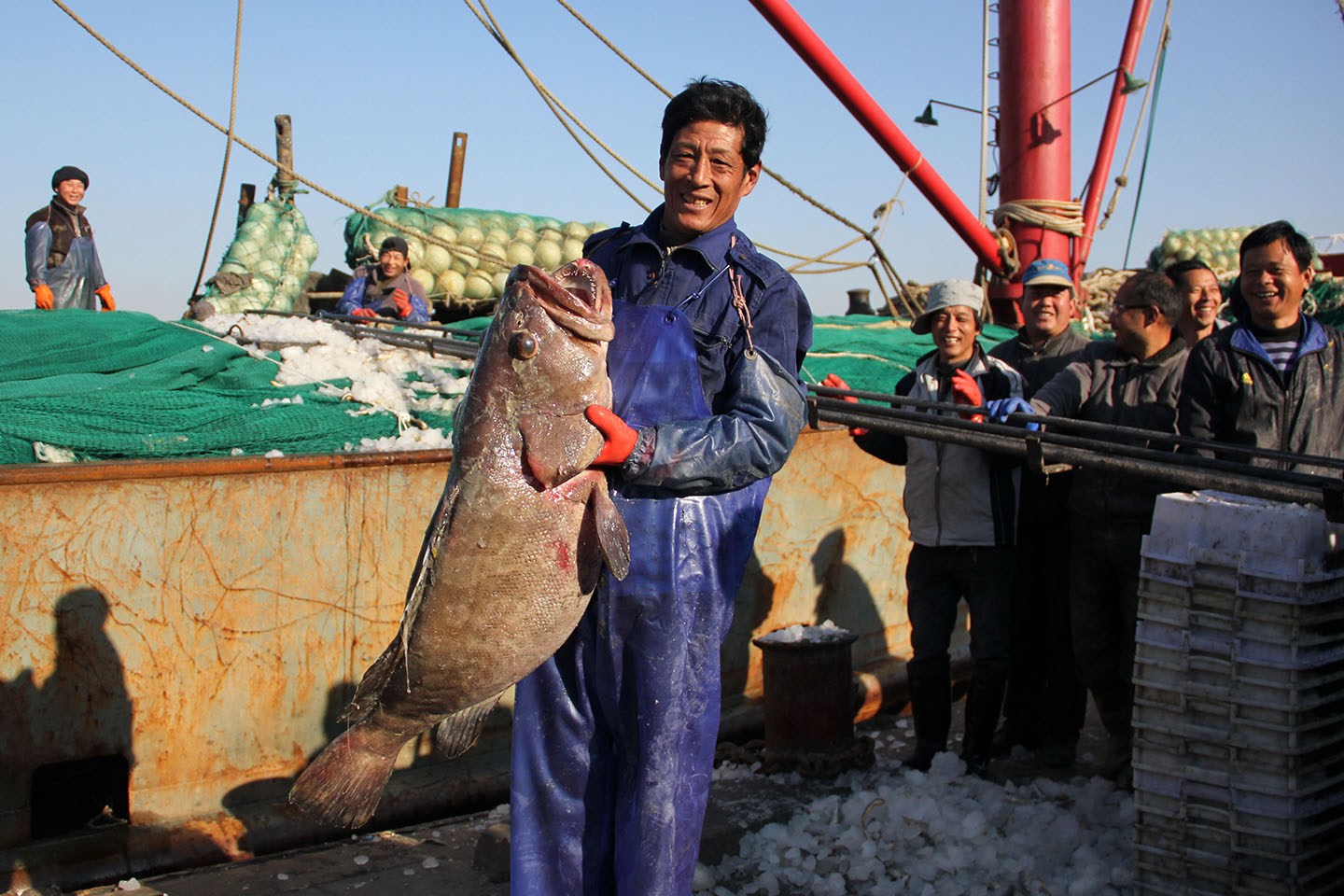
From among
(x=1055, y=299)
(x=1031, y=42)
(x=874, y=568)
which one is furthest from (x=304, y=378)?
(x=1031, y=42)

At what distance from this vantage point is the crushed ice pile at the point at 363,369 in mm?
5860

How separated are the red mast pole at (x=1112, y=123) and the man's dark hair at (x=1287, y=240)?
21.7ft

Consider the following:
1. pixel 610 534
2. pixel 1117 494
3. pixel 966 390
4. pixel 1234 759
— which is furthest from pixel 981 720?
pixel 610 534

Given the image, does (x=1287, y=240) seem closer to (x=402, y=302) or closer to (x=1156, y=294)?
(x=1156, y=294)

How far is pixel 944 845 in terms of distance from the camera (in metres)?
4.12

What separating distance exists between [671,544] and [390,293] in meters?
6.81

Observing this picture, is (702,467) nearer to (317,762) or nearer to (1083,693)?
(317,762)

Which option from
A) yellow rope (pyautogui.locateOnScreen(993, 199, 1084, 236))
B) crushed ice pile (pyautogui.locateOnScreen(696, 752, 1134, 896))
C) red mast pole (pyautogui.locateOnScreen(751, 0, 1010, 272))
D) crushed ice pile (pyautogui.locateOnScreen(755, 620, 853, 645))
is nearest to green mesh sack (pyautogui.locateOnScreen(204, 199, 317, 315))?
red mast pole (pyautogui.locateOnScreen(751, 0, 1010, 272))

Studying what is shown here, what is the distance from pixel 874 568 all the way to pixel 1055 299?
5.88 feet

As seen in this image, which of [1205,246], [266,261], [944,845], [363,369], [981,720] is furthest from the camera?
[1205,246]

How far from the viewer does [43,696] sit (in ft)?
13.3

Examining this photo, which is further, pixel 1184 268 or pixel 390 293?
pixel 390 293

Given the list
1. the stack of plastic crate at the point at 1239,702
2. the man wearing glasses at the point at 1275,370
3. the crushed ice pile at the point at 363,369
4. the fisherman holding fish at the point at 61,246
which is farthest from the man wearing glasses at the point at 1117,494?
the fisherman holding fish at the point at 61,246

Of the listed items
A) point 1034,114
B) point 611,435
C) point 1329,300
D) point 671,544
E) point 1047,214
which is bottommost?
point 671,544
